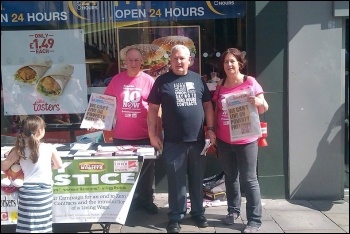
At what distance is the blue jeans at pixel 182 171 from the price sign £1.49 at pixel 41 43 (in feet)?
6.70

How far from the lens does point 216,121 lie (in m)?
4.87

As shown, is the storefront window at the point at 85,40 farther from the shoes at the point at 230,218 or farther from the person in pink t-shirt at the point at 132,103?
the shoes at the point at 230,218

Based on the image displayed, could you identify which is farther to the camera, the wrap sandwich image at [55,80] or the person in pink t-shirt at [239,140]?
the wrap sandwich image at [55,80]

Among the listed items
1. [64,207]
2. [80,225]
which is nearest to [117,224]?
[80,225]

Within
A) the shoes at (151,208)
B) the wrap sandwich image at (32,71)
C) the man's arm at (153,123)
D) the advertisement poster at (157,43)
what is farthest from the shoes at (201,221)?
the wrap sandwich image at (32,71)

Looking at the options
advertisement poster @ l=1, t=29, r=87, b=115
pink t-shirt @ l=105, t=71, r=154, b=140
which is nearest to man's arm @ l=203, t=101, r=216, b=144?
pink t-shirt @ l=105, t=71, r=154, b=140

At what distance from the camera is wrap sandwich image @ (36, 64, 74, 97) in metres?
5.94

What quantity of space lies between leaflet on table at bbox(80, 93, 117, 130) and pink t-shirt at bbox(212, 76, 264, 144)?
3.25 feet

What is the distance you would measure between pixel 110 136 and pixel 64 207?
4.07 feet

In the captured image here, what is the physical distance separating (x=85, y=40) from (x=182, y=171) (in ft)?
6.82

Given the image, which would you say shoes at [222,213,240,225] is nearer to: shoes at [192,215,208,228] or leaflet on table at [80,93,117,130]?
shoes at [192,215,208,228]

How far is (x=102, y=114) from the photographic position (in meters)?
5.02

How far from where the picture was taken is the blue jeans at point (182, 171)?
4734 mm

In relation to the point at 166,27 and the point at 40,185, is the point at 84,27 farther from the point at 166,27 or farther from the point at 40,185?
the point at 40,185
